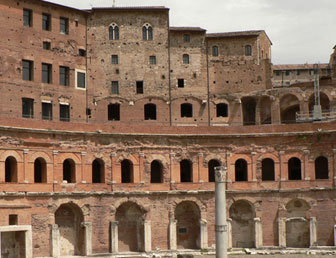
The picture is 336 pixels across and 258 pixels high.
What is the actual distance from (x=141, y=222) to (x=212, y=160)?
7.22m

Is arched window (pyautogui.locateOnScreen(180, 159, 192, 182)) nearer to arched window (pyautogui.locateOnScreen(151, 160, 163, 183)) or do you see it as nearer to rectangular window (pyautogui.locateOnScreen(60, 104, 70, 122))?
arched window (pyautogui.locateOnScreen(151, 160, 163, 183))

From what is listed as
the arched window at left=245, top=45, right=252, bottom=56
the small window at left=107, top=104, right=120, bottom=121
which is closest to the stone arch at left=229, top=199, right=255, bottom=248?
the small window at left=107, top=104, right=120, bottom=121

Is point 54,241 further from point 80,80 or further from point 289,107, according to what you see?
point 289,107

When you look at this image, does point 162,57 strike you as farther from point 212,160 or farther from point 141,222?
point 141,222

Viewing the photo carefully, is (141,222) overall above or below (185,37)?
below

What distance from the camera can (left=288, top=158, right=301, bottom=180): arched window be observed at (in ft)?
156

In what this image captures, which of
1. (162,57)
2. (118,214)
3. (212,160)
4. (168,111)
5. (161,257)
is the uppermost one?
(162,57)

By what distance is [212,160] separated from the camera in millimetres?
45906

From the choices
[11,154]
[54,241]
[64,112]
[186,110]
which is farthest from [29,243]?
[186,110]

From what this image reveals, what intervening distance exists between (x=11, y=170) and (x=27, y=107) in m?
8.06

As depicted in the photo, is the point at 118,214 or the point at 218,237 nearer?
the point at 218,237

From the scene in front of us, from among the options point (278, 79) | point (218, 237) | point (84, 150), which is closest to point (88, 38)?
point (84, 150)

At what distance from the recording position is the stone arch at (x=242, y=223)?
45062 mm

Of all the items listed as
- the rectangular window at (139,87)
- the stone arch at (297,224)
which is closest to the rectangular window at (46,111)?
the rectangular window at (139,87)
